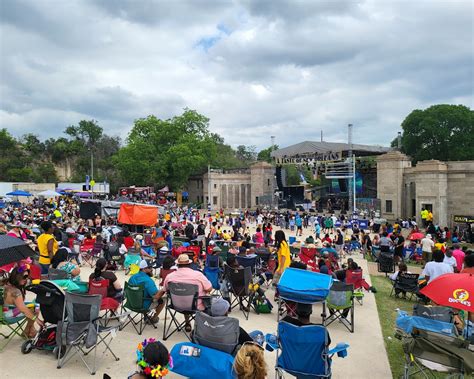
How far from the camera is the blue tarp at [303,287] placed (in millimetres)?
5152

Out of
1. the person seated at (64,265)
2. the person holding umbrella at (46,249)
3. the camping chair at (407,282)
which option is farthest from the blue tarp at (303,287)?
the person holding umbrella at (46,249)

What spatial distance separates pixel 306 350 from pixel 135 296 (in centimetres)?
307

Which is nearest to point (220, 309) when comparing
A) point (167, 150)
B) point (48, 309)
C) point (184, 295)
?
point (184, 295)

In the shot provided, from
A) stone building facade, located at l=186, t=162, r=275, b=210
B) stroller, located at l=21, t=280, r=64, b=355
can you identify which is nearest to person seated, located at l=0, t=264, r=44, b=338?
stroller, located at l=21, t=280, r=64, b=355

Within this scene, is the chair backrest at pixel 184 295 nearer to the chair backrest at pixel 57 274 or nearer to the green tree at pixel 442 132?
the chair backrest at pixel 57 274

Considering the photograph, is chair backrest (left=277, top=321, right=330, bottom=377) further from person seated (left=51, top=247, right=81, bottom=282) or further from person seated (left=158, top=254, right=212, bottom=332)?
person seated (left=51, top=247, right=81, bottom=282)

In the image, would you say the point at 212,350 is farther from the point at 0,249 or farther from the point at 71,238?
the point at 71,238

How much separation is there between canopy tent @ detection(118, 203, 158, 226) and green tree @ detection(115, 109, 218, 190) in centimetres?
2698

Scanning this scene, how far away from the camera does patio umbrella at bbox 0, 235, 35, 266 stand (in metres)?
6.21

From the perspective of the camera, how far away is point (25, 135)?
250 feet

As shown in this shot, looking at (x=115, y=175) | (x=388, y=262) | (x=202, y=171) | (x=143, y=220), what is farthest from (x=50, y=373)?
(x=115, y=175)

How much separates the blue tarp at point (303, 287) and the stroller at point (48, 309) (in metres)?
3.13

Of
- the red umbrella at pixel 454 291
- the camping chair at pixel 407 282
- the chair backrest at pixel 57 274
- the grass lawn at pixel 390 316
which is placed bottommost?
the grass lawn at pixel 390 316

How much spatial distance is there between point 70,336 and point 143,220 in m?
12.6
